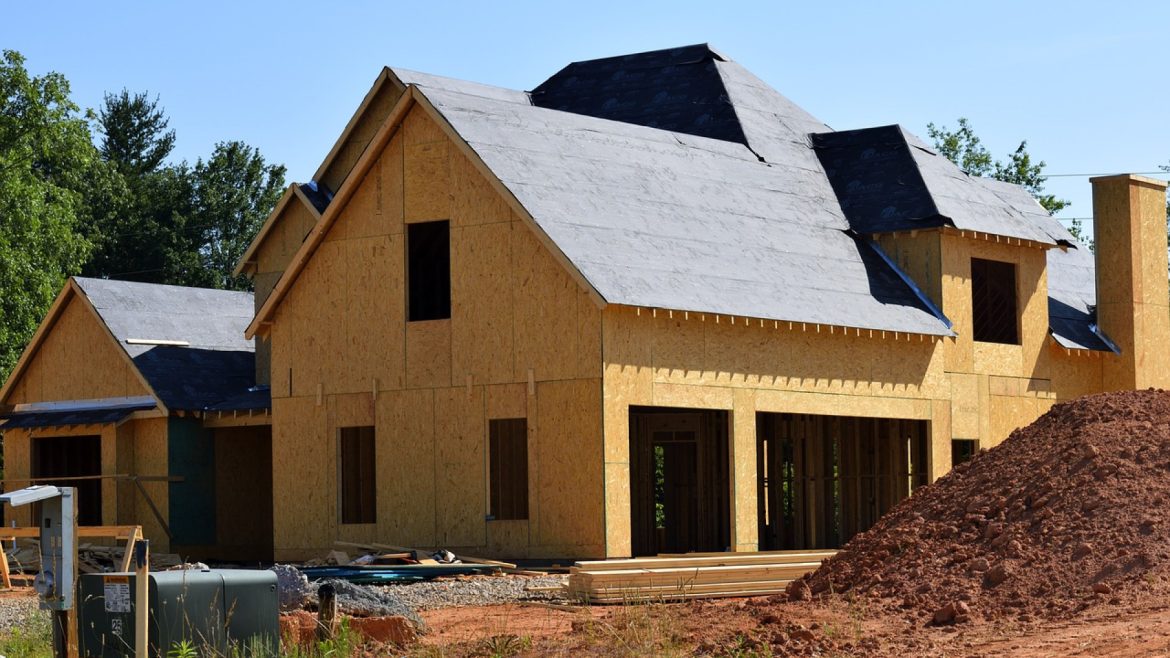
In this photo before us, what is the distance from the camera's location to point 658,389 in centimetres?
2453

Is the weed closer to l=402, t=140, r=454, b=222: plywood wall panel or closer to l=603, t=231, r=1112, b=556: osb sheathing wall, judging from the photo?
l=603, t=231, r=1112, b=556: osb sheathing wall

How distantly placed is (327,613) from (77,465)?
2217 cm

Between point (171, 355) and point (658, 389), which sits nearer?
point (658, 389)

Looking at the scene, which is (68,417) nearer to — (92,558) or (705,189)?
(92,558)

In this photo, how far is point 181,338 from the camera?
34.3 m

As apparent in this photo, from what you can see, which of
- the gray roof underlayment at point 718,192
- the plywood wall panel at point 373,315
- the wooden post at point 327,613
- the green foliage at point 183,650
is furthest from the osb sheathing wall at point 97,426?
the green foliage at point 183,650

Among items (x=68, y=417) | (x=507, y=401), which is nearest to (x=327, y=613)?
(x=507, y=401)

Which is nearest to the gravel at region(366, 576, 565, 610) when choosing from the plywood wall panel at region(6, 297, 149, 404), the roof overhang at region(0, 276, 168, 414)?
the roof overhang at region(0, 276, 168, 414)

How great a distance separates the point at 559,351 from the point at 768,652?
11.4 meters

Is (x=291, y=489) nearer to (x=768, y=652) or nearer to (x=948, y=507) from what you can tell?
(x=948, y=507)

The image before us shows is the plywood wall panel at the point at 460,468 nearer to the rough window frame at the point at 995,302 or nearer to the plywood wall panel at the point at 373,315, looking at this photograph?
the plywood wall panel at the point at 373,315

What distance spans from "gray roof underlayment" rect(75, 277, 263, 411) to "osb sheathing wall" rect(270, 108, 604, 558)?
16.9 ft

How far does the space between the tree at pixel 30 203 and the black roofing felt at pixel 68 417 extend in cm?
1149

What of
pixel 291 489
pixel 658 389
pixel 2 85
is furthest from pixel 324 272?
pixel 2 85
